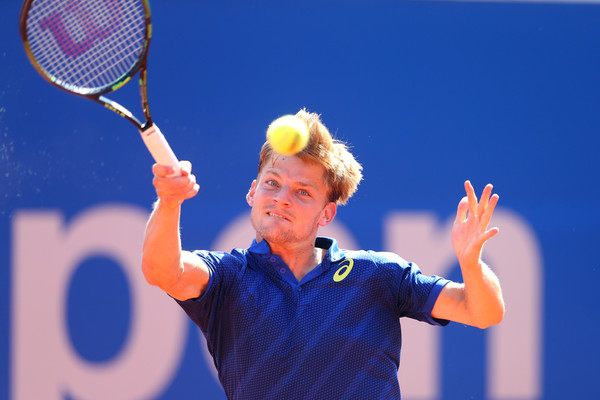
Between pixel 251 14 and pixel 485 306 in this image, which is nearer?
pixel 485 306

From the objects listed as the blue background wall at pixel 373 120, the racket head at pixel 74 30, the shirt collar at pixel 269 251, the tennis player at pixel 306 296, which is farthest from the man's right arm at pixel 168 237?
the blue background wall at pixel 373 120

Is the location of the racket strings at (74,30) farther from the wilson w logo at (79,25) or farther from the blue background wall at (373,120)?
the blue background wall at (373,120)

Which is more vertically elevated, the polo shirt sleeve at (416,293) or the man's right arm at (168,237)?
the man's right arm at (168,237)

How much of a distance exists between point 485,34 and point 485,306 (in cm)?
231

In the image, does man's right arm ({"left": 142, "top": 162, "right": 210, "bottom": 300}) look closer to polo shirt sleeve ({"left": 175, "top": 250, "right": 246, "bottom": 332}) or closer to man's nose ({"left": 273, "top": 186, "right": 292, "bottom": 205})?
polo shirt sleeve ({"left": 175, "top": 250, "right": 246, "bottom": 332})

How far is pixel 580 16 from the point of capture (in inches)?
170

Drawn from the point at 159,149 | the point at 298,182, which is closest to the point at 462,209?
the point at 298,182

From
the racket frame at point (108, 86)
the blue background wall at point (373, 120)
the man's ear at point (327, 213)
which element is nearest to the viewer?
the racket frame at point (108, 86)

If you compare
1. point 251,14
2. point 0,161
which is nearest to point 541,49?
point 251,14

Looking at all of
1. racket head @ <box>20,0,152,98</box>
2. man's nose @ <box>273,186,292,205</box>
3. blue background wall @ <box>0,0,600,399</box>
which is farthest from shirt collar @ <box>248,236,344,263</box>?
blue background wall @ <box>0,0,600,399</box>

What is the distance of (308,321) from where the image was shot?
245cm

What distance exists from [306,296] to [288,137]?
1.81 ft

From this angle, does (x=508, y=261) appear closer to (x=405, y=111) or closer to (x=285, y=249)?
(x=405, y=111)

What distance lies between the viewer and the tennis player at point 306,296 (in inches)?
94.3
